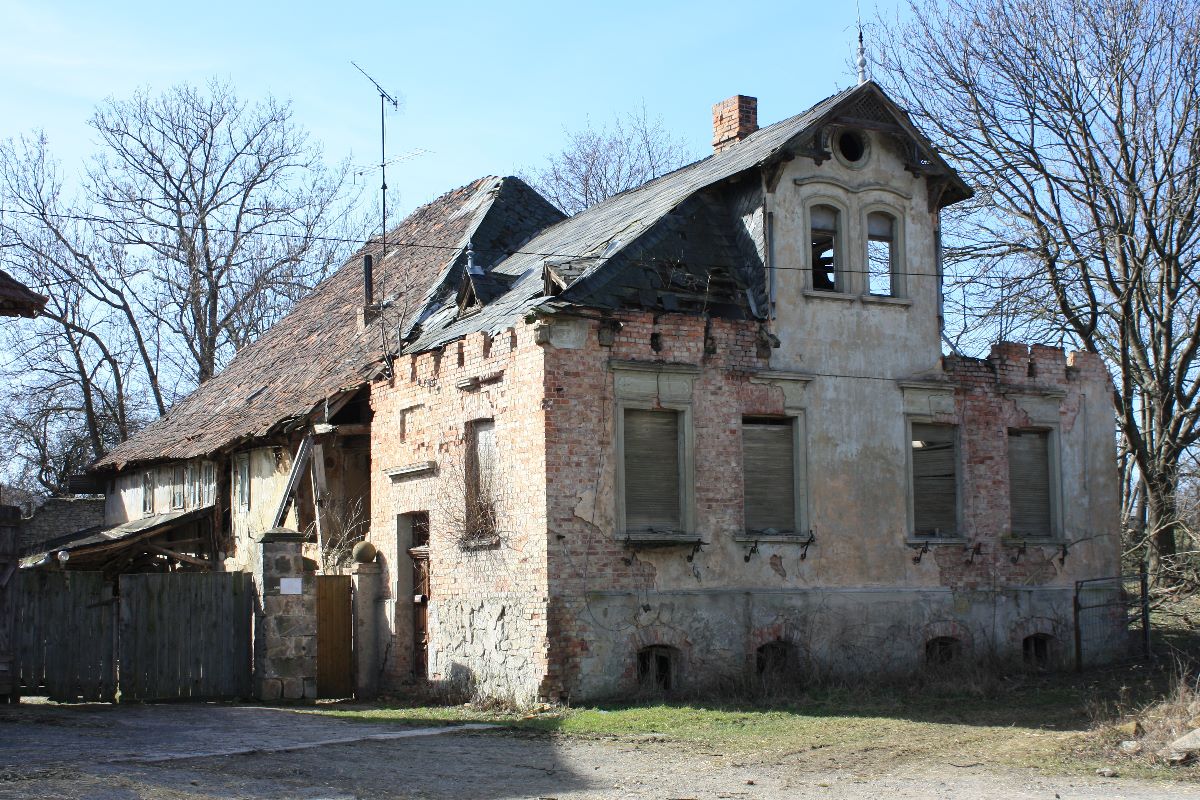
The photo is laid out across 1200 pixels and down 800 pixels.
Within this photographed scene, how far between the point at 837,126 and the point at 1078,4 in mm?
7547

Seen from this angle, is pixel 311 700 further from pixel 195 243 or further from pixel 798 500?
pixel 195 243

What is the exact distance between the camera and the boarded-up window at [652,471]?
17.0 metres

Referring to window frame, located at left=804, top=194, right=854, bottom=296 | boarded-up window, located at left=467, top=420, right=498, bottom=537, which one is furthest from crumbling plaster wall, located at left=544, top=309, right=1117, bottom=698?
boarded-up window, located at left=467, top=420, right=498, bottom=537

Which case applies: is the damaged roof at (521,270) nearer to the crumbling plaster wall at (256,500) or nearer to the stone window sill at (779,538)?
the crumbling plaster wall at (256,500)

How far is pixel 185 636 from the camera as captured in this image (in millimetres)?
17719

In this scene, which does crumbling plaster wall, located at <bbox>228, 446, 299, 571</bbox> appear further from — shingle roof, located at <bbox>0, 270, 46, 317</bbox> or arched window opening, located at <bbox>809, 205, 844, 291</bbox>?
arched window opening, located at <bbox>809, 205, 844, 291</bbox>

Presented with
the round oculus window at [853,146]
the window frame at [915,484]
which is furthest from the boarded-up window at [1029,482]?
the round oculus window at [853,146]

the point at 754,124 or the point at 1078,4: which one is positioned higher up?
the point at 1078,4

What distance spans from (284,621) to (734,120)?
11210 mm

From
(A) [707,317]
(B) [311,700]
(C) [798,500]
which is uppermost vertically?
(A) [707,317]

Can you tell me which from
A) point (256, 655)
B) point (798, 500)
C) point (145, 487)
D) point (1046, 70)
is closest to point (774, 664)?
point (798, 500)

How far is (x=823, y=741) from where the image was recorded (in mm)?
13195

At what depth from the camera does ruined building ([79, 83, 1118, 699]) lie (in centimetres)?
1659

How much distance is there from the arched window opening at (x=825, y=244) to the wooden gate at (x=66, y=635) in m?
10.6
